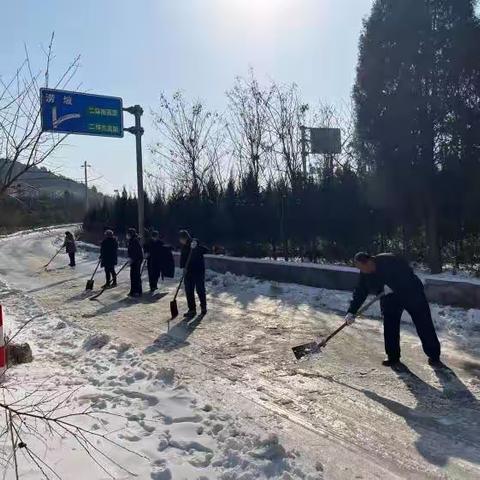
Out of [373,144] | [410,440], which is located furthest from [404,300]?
[373,144]

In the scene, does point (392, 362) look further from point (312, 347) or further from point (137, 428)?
point (137, 428)

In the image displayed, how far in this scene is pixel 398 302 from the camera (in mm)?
6551

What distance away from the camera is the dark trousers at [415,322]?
6.46 meters

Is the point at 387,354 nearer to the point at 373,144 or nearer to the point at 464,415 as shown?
the point at 464,415

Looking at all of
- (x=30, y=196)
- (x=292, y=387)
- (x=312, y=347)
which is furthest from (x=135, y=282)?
(x=30, y=196)

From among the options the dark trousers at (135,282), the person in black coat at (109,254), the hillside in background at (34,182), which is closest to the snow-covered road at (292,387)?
the hillside in background at (34,182)

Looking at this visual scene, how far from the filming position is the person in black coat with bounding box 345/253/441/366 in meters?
6.47

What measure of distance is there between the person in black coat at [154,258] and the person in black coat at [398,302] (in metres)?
8.10

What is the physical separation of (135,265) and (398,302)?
8.47 m

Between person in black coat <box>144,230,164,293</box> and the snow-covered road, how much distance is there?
9.66 feet

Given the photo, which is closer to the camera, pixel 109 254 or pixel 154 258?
pixel 154 258

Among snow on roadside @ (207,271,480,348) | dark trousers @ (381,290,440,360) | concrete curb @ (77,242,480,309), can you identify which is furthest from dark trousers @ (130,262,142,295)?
dark trousers @ (381,290,440,360)

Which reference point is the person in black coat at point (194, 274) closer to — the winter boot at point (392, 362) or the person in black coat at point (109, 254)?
the winter boot at point (392, 362)

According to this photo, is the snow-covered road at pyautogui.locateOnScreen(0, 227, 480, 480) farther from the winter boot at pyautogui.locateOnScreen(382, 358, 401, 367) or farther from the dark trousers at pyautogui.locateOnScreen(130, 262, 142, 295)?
the dark trousers at pyautogui.locateOnScreen(130, 262, 142, 295)
